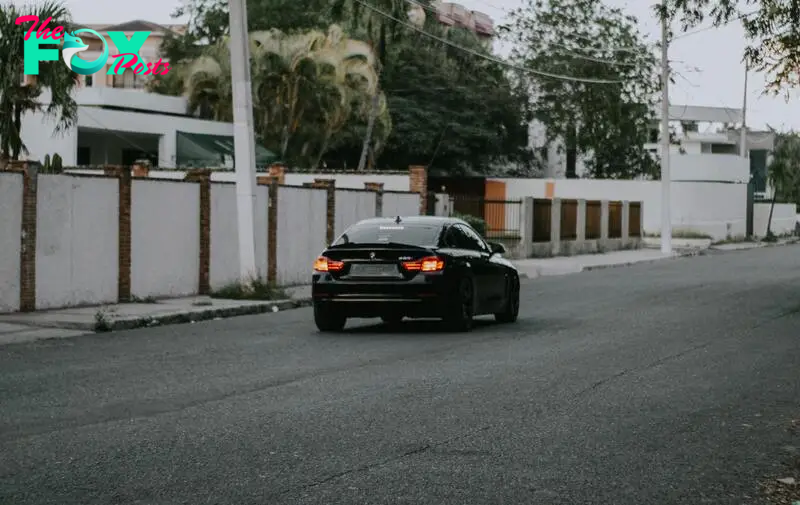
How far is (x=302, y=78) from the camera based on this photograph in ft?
195

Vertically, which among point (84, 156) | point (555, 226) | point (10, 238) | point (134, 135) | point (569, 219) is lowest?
point (555, 226)

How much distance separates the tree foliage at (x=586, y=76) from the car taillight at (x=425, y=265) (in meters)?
59.7

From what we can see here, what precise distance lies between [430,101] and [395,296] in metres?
56.3

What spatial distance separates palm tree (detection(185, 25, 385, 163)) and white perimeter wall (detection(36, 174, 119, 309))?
116 feet

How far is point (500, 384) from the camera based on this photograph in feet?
41.6

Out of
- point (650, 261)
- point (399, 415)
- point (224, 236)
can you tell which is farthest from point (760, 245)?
point (399, 415)

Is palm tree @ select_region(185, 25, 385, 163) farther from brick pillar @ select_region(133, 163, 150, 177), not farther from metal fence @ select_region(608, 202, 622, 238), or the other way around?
brick pillar @ select_region(133, 163, 150, 177)

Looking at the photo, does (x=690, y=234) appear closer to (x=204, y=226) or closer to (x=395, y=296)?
(x=204, y=226)

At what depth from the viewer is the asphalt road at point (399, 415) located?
308 inches

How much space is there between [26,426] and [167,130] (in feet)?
163

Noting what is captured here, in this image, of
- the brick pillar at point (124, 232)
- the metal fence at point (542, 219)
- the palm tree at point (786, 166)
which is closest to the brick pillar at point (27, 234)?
the brick pillar at point (124, 232)

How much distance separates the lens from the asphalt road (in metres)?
7.83

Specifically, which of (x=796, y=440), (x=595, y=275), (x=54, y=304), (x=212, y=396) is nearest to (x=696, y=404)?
(x=796, y=440)

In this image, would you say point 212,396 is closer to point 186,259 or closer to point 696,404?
point 696,404
